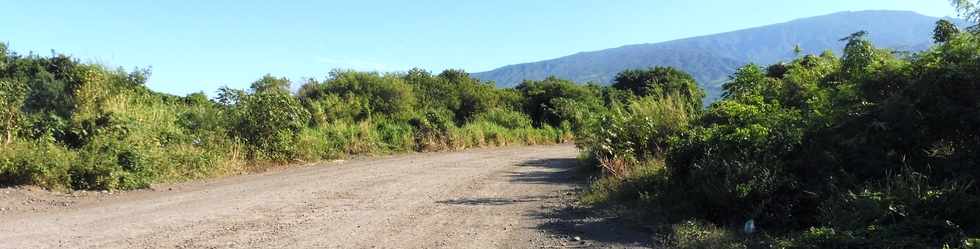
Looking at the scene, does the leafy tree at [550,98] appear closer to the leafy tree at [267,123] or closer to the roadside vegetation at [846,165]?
the leafy tree at [267,123]

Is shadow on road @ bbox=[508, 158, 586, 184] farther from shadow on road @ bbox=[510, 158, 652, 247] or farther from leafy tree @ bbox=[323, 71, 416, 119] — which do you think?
leafy tree @ bbox=[323, 71, 416, 119]

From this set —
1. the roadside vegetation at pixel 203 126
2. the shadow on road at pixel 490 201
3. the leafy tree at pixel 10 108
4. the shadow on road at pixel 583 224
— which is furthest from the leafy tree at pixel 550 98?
the leafy tree at pixel 10 108

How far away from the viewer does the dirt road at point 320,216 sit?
6.22 m

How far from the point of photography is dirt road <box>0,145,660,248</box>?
6219 millimetres

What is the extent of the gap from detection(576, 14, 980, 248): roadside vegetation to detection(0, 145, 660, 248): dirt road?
3.07 ft

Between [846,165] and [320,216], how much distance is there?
583 cm

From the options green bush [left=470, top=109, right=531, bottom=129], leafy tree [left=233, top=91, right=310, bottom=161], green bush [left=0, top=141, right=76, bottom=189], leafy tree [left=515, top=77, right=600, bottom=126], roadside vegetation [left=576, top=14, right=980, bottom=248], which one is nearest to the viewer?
roadside vegetation [left=576, top=14, right=980, bottom=248]

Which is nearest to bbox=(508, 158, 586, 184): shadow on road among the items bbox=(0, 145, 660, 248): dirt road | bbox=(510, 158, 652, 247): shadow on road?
bbox=(0, 145, 660, 248): dirt road

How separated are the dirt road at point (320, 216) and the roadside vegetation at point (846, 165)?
3.07 feet

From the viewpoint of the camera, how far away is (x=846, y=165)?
5.90 meters

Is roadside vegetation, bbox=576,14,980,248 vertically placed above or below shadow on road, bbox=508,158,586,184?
above

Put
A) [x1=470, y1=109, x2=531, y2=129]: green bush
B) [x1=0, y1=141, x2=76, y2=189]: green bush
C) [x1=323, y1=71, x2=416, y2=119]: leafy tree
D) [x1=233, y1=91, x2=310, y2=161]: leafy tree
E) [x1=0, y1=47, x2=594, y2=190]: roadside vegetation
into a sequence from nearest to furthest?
[x1=0, y1=141, x2=76, y2=189]: green bush
[x1=0, y1=47, x2=594, y2=190]: roadside vegetation
[x1=233, y1=91, x2=310, y2=161]: leafy tree
[x1=323, y1=71, x2=416, y2=119]: leafy tree
[x1=470, y1=109, x2=531, y2=129]: green bush

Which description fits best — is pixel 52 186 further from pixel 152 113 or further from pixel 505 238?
pixel 505 238

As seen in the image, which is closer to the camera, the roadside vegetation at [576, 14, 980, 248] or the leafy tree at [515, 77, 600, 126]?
the roadside vegetation at [576, 14, 980, 248]
